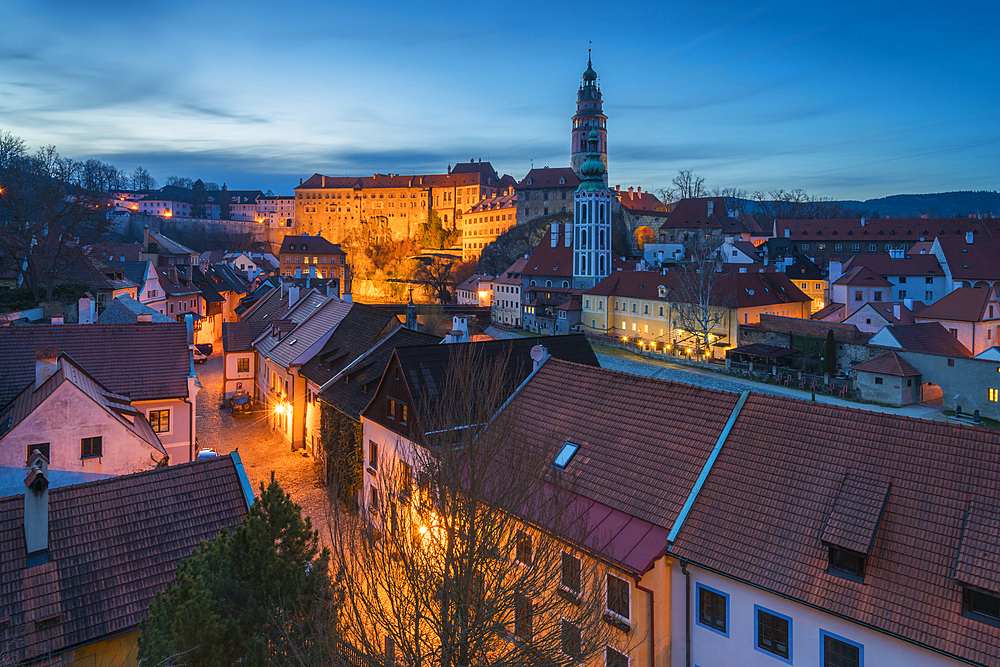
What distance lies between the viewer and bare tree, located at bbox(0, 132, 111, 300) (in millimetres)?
30453

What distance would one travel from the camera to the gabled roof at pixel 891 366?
3299 cm

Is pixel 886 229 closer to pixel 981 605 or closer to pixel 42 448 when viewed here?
pixel 981 605

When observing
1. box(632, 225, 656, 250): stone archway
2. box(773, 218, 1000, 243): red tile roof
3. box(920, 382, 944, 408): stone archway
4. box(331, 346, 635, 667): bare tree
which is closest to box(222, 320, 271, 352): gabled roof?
box(331, 346, 635, 667): bare tree

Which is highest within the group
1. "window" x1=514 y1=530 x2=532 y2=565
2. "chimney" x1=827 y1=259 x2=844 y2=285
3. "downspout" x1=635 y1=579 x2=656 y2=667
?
"chimney" x1=827 y1=259 x2=844 y2=285

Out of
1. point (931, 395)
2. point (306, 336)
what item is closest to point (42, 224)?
point (306, 336)

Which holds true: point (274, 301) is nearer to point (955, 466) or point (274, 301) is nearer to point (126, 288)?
point (126, 288)

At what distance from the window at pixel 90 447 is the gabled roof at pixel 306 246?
9050 centimetres

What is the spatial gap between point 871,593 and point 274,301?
123 ft

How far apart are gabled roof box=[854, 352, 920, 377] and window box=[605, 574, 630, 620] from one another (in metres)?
30.3

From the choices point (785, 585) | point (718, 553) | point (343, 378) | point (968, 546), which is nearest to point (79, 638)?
point (718, 553)

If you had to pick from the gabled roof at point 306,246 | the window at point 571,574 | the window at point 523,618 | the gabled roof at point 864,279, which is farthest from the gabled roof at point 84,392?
the gabled roof at point 306,246

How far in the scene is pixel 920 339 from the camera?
35906mm

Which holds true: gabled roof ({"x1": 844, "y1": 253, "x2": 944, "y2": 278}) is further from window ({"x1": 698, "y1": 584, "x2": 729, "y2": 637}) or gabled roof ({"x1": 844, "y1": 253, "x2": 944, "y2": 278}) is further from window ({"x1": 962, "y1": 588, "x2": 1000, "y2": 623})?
window ({"x1": 962, "y1": 588, "x2": 1000, "y2": 623})

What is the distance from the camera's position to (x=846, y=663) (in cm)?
809
